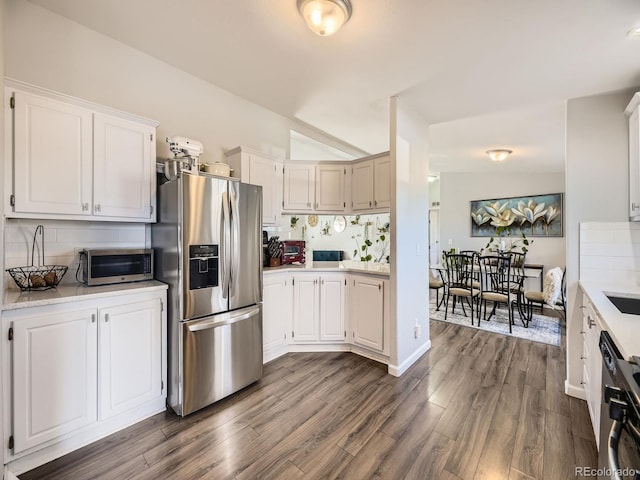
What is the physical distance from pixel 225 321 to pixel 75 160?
150cm

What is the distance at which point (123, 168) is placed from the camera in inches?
81.5

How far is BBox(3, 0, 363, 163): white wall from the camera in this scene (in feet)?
6.14

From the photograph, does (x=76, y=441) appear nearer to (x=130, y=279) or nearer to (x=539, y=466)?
(x=130, y=279)

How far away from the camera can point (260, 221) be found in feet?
8.25

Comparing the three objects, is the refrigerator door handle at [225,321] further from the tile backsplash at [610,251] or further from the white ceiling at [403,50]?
the tile backsplash at [610,251]

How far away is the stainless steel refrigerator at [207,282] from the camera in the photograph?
6.59 ft

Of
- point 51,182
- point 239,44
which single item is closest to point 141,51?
point 239,44

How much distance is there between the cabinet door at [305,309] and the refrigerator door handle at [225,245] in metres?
0.96

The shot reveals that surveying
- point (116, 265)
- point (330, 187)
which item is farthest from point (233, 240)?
point (330, 187)

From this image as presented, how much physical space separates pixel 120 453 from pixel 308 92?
3.20m

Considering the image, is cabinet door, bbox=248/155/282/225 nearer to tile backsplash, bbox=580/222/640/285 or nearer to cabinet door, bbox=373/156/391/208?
cabinet door, bbox=373/156/391/208

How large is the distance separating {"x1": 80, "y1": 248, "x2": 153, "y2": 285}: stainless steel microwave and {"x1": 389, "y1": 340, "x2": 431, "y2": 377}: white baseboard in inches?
90.5

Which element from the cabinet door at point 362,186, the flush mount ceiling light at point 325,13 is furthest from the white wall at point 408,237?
the flush mount ceiling light at point 325,13

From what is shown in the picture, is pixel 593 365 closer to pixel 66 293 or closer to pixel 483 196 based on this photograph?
pixel 66 293
